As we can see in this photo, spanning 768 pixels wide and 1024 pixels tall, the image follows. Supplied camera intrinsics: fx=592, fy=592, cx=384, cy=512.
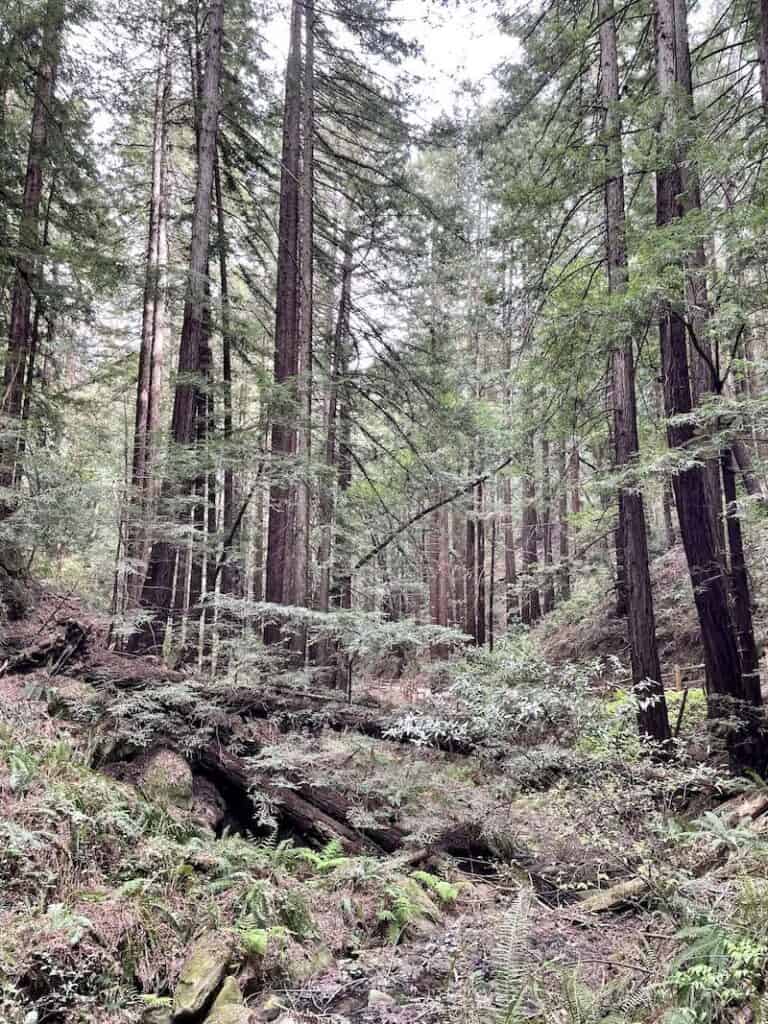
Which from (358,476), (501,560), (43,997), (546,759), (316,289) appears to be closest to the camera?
(43,997)

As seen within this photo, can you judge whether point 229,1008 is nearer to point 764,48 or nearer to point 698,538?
point 698,538

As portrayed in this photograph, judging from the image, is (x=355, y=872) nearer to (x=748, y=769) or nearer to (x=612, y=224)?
(x=748, y=769)

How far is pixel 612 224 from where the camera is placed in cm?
843

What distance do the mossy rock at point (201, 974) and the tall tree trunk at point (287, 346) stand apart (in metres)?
5.12

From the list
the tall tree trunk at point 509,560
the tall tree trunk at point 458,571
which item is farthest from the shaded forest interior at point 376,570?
the tall tree trunk at point 458,571

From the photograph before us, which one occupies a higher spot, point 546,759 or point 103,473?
point 103,473

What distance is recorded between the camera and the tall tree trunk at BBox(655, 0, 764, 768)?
706 cm

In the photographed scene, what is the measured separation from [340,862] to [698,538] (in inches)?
223

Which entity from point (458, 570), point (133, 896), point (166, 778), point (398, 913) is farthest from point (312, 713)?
point (458, 570)

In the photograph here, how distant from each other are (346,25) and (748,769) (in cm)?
1334

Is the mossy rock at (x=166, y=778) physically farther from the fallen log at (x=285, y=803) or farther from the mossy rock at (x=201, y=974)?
the mossy rock at (x=201, y=974)

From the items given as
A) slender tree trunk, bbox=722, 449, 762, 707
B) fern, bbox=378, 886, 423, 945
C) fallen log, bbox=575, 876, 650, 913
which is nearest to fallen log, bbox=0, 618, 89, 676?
fern, bbox=378, 886, 423, 945

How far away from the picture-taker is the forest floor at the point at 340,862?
10.9 ft

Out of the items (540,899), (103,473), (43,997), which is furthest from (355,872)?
(103,473)
